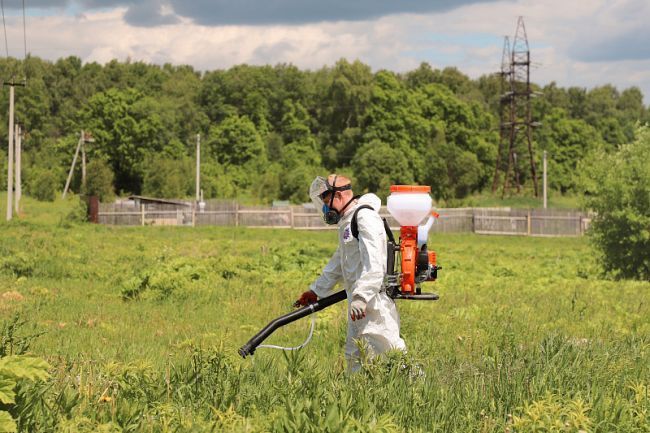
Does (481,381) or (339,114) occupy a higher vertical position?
(339,114)

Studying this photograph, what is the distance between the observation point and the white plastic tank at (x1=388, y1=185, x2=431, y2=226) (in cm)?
712

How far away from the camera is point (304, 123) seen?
99.2 meters

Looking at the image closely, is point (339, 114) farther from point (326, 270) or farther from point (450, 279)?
point (326, 270)

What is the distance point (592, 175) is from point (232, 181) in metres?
60.1

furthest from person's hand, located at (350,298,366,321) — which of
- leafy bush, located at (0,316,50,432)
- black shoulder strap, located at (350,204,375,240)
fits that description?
leafy bush, located at (0,316,50,432)

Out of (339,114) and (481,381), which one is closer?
(481,381)

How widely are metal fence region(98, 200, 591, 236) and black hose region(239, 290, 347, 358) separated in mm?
45985

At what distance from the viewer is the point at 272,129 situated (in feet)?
332

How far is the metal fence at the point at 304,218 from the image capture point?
5456 centimetres

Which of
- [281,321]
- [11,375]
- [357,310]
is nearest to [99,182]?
[281,321]

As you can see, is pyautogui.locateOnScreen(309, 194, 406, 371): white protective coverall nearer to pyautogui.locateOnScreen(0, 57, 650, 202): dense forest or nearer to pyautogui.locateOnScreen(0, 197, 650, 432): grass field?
pyautogui.locateOnScreen(0, 197, 650, 432): grass field

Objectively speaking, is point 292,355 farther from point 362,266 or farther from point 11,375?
point 362,266

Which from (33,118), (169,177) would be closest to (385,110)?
(169,177)

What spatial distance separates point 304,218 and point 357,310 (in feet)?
168
